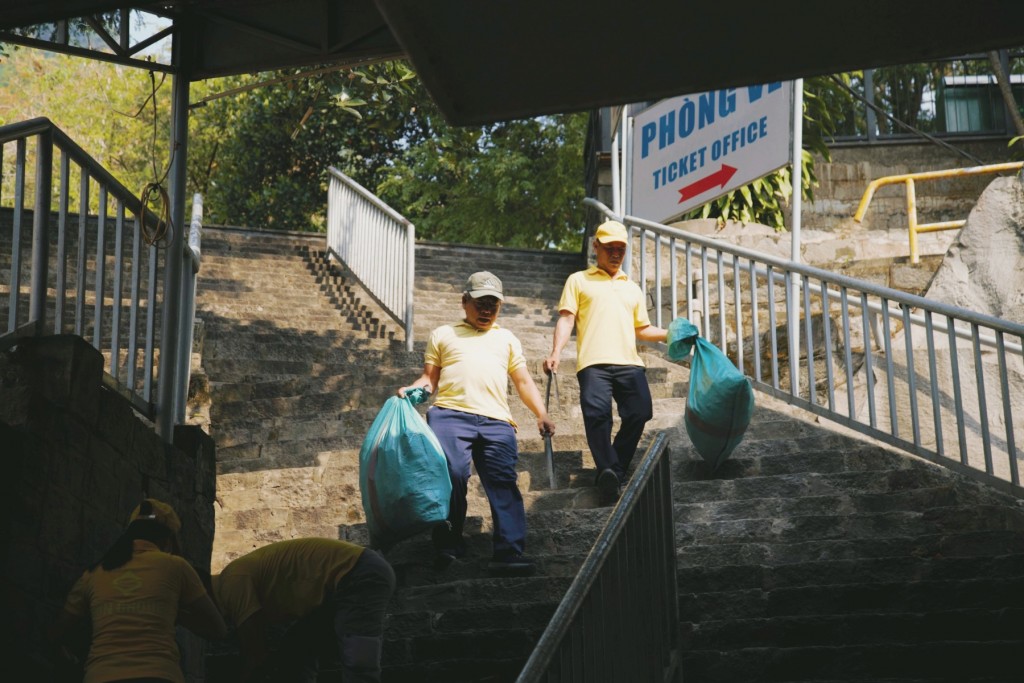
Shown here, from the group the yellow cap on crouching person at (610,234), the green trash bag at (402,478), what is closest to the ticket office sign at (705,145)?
the yellow cap on crouching person at (610,234)

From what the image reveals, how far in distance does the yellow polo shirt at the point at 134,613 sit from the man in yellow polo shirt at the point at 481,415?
6.21 ft

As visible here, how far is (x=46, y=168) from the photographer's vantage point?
17.2 feet

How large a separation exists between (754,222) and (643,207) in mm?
3991

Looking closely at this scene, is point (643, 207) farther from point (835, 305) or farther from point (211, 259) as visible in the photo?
point (211, 259)

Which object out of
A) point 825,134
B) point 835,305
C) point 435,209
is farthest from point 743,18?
point 435,209

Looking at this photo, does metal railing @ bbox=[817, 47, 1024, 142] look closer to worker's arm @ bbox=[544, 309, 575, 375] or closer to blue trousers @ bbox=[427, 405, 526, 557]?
worker's arm @ bbox=[544, 309, 575, 375]

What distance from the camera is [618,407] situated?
23.6 ft

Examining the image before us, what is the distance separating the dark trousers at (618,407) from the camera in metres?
7.06

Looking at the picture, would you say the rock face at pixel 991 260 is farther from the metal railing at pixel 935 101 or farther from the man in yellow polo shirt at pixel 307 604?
the metal railing at pixel 935 101

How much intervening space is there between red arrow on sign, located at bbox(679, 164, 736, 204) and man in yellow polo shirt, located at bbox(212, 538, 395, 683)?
5.53 meters

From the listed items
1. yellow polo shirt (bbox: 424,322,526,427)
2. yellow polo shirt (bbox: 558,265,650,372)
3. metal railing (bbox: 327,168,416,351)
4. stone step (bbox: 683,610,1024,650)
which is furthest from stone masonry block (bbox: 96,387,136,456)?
metal railing (bbox: 327,168,416,351)

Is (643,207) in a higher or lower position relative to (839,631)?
higher

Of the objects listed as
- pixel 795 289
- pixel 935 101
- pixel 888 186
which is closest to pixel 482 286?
pixel 795 289

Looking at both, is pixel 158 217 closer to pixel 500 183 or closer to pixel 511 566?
pixel 511 566
